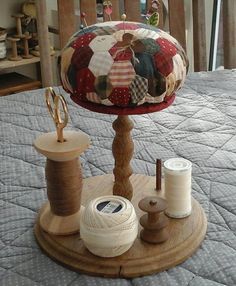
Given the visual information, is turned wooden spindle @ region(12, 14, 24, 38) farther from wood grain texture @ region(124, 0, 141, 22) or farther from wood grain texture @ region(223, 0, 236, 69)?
wood grain texture @ region(223, 0, 236, 69)

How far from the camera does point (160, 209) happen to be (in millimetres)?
750

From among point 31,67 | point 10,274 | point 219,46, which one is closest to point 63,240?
point 10,274

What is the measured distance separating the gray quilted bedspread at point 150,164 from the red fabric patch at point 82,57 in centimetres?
30

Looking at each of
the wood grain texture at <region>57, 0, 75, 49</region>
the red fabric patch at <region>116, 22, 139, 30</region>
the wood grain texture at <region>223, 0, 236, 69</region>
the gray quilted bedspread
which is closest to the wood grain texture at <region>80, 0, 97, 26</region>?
the wood grain texture at <region>57, 0, 75, 49</region>

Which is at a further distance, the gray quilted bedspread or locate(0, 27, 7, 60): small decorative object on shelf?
locate(0, 27, 7, 60): small decorative object on shelf

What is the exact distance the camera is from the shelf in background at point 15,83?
2.52 meters

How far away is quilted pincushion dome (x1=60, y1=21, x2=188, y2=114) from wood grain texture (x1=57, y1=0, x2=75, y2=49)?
2.91 feet

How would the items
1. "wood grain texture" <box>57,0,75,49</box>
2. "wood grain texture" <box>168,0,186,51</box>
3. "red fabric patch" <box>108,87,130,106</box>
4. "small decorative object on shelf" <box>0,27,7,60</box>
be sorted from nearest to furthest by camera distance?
1. "red fabric patch" <box>108,87,130,106</box>
2. "wood grain texture" <box>57,0,75,49</box>
3. "wood grain texture" <box>168,0,186,51</box>
4. "small decorative object on shelf" <box>0,27,7,60</box>

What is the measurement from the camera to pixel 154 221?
0.77 metres

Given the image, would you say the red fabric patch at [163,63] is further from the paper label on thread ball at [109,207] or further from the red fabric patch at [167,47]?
the paper label on thread ball at [109,207]

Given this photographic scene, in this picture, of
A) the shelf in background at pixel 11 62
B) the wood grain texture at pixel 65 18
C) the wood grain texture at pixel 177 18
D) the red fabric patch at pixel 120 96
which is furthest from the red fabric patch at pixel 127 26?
the shelf in background at pixel 11 62

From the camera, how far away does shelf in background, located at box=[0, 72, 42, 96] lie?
99.3 inches

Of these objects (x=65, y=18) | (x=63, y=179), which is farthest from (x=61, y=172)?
(x=65, y=18)

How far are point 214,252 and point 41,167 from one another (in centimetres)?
44
